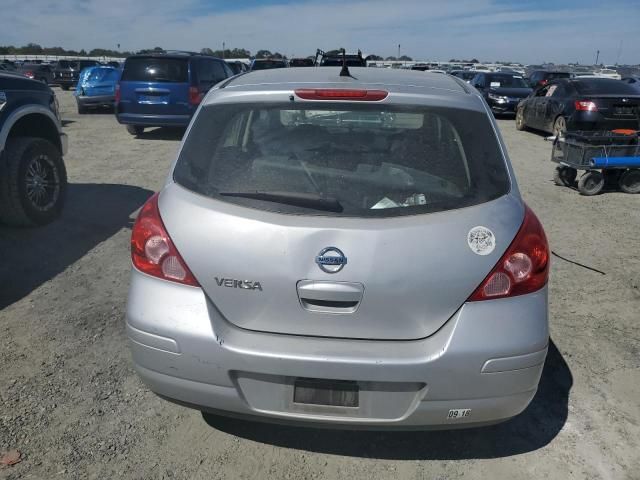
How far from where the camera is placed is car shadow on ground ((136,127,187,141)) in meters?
12.8

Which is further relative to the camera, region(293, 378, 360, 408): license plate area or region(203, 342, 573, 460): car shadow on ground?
region(203, 342, 573, 460): car shadow on ground

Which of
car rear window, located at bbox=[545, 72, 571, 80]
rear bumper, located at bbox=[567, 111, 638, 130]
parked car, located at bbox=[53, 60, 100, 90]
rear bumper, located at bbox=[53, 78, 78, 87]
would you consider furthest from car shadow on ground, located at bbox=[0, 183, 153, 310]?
rear bumper, located at bbox=[53, 78, 78, 87]

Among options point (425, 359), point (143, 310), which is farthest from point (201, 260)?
point (425, 359)

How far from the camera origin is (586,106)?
10.6 meters

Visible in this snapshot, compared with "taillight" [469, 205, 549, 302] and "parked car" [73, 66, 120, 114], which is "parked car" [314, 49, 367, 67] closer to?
"taillight" [469, 205, 549, 302]

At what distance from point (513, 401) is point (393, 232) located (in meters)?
0.88

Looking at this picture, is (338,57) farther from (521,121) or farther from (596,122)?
(521,121)

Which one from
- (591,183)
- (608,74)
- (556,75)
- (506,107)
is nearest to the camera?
(591,183)

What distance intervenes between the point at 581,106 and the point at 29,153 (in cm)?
983

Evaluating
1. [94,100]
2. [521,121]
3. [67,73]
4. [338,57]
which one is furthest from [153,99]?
[67,73]

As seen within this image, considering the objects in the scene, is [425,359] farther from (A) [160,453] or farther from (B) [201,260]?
(A) [160,453]

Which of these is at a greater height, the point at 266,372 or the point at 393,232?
the point at 393,232

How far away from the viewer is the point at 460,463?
A: 2520 mm

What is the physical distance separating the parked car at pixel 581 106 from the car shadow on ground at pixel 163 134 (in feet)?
28.9
